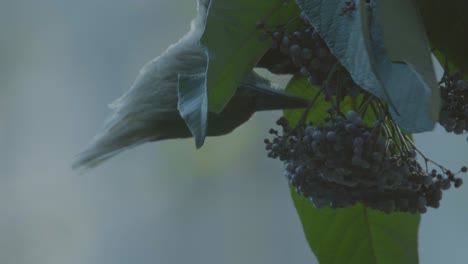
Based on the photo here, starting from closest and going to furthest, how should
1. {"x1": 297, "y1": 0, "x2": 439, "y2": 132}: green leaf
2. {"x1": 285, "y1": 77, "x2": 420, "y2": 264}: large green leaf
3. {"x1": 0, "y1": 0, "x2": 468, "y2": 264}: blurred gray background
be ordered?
{"x1": 297, "y1": 0, "x2": 439, "y2": 132}: green leaf
{"x1": 285, "y1": 77, "x2": 420, "y2": 264}: large green leaf
{"x1": 0, "y1": 0, "x2": 468, "y2": 264}: blurred gray background

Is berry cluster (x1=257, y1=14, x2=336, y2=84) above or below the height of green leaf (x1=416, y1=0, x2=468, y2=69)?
above

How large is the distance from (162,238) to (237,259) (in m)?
0.15

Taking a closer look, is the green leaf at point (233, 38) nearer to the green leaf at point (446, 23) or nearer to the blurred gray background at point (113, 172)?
the green leaf at point (446, 23)

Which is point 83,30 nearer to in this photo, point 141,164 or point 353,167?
point 141,164

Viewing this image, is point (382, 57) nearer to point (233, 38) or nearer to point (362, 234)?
point (233, 38)

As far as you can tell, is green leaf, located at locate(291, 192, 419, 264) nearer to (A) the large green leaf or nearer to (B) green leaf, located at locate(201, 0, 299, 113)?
(A) the large green leaf

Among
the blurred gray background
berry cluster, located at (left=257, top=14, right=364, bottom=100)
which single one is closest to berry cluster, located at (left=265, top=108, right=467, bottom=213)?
berry cluster, located at (left=257, top=14, right=364, bottom=100)

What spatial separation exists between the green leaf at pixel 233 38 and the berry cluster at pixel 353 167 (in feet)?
0.16

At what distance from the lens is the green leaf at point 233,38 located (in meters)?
0.46

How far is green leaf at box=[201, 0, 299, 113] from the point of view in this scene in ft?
1.52

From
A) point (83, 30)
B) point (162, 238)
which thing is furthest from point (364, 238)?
point (83, 30)

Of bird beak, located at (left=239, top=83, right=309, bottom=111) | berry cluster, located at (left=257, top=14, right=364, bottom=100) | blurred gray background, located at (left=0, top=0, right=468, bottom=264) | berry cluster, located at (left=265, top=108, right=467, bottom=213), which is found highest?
berry cluster, located at (left=257, top=14, right=364, bottom=100)

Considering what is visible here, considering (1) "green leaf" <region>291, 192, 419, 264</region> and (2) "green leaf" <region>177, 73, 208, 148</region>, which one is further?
(1) "green leaf" <region>291, 192, 419, 264</region>

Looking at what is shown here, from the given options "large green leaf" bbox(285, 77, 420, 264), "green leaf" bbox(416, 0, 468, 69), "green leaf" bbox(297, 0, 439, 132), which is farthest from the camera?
"large green leaf" bbox(285, 77, 420, 264)
